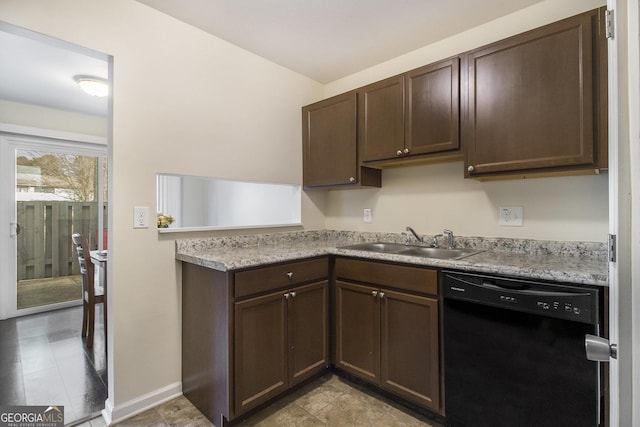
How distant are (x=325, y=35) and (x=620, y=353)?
2.28m

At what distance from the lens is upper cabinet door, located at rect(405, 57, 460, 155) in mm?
1862

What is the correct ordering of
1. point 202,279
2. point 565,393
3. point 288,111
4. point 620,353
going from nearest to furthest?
point 620,353 < point 565,393 < point 202,279 < point 288,111

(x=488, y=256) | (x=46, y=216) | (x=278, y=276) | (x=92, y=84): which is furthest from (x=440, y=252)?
(x=46, y=216)

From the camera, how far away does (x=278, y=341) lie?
5.99 feet

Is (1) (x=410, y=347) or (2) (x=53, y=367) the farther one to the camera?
(2) (x=53, y=367)

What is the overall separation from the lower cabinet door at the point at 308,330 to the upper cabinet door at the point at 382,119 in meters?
1.02

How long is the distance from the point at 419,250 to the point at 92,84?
3.20 m

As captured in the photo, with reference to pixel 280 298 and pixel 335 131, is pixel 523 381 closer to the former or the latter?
pixel 280 298

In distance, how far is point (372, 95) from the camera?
7.42 ft

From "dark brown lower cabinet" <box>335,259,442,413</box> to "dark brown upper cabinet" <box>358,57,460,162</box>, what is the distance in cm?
82

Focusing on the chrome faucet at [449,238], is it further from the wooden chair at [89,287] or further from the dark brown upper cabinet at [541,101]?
the wooden chair at [89,287]

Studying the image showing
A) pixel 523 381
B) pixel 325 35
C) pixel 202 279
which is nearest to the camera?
Result: pixel 523 381

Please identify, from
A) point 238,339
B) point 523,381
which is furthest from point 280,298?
point 523,381

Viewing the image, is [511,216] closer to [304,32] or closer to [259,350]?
[259,350]
